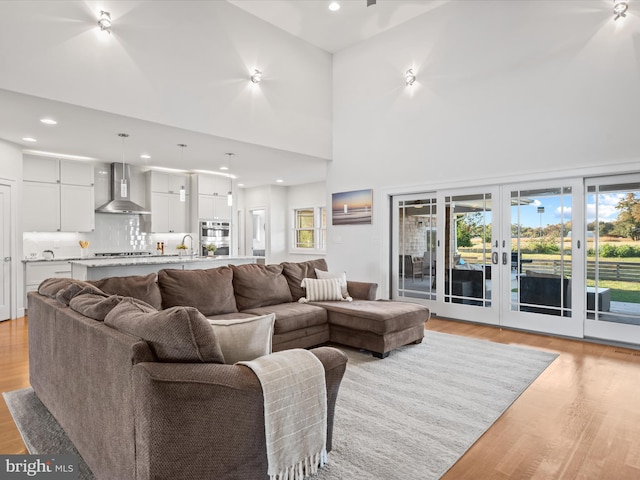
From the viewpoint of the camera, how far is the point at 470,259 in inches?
208

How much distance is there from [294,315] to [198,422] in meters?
2.27

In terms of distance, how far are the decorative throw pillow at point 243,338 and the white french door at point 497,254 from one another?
4066 millimetres

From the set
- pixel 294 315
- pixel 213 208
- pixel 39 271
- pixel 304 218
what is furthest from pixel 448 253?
pixel 39 271

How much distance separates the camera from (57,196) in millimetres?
6441

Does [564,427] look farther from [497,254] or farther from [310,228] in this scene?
[310,228]

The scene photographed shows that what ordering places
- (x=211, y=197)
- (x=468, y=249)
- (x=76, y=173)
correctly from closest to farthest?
(x=468, y=249), (x=76, y=173), (x=211, y=197)

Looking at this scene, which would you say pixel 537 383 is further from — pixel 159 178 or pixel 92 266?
pixel 159 178

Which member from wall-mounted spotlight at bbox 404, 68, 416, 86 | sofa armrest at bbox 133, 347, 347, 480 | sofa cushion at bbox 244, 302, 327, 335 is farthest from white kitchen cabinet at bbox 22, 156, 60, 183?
sofa armrest at bbox 133, 347, 347, 480

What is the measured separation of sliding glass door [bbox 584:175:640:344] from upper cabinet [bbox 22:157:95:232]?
25.4ft

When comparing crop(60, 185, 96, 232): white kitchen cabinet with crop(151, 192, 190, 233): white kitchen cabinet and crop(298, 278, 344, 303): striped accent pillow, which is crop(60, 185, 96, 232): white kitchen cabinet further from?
crop(298, 278, 344, 303): striped accent pillow

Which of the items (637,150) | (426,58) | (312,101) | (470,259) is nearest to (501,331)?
(470,259)

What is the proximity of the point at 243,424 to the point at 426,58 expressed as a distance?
560 centimetres

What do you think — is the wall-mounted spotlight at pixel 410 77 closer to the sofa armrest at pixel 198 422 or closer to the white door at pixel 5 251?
the sofa armrest at pixel 198 422

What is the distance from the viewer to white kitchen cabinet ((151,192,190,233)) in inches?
300
